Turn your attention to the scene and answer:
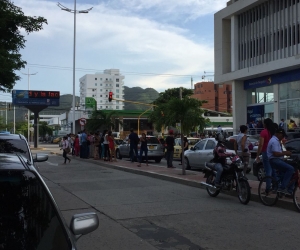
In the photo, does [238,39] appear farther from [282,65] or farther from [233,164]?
[233,164]

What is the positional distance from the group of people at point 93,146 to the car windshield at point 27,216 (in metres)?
20.5

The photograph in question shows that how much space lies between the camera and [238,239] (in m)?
7.09

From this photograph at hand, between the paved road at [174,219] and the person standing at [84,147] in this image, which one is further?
the person standing at [84,147]

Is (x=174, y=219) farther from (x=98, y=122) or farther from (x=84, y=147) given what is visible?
(x=98, y=122)

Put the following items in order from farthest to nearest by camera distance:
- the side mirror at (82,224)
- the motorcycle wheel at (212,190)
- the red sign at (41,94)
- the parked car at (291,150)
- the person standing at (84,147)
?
the red sign at (41,94), the person standing at (84,147), the parked car at (291,150), the motorcycle wheel at (212,190), the side mirror at (82,224)

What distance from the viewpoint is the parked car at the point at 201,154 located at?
58.5ft

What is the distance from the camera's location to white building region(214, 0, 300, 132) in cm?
3212

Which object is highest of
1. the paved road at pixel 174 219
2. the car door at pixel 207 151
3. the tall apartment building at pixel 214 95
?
the tall apartment building at pixel 214 95

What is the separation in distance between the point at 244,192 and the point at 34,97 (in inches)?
1807

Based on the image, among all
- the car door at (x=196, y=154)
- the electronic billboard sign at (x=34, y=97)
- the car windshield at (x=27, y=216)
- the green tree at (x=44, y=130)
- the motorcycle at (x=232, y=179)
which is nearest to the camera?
the car windshield at (x=27, y=216)

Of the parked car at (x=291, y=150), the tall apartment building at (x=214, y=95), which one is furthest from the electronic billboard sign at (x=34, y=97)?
the tall apartment building at (x=214, y=95)

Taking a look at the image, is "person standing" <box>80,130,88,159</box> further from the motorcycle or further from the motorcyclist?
the motorcyclist

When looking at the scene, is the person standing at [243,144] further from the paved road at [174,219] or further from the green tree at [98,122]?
the green tree at [98,122]

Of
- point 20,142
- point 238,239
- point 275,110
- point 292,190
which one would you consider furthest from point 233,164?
point 275,110
